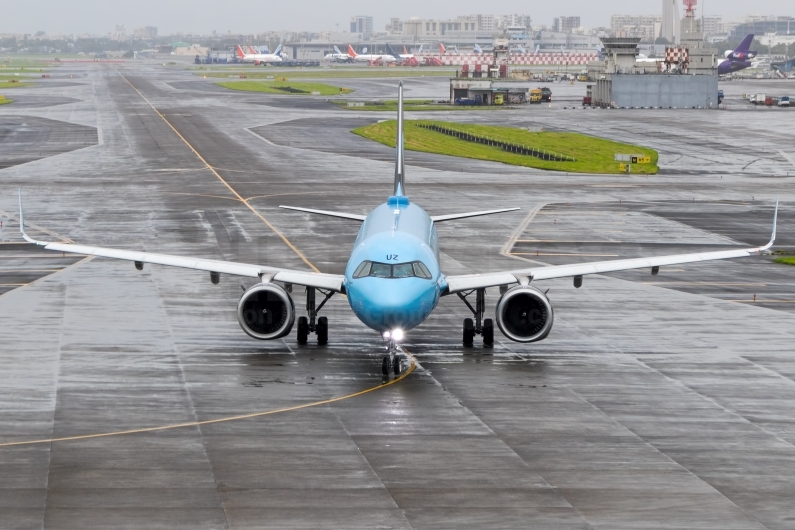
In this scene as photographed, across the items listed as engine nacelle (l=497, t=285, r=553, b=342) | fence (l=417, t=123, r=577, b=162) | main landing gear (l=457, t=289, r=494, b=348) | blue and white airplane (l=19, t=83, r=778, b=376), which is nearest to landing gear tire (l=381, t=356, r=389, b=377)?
blue and white airplane (l=19, t=83, r=778, b=376)

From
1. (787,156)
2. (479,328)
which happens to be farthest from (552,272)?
(787,156)

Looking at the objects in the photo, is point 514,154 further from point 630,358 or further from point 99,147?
point 630,358

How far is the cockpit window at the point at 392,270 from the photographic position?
33.8 meters

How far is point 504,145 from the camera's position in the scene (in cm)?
11669

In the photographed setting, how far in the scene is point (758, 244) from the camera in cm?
6147

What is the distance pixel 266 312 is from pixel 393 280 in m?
5.19

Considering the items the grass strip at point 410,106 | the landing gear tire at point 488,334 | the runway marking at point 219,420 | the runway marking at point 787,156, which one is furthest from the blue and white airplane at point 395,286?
the grass strip at point 410,106

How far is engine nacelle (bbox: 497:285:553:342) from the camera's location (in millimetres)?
36250

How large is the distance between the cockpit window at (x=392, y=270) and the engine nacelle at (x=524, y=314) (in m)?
3.34

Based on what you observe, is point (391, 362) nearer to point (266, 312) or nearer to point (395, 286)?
point (395, 286)

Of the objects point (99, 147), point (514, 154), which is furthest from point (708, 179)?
point (99, 147)

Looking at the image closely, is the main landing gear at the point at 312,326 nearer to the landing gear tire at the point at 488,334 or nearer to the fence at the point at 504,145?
the landing gear tire at the point at 488,334

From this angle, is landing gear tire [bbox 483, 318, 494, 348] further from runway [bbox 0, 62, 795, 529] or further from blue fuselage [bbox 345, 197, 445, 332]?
blue fuselage [bbox 345, 197, 445, 332]

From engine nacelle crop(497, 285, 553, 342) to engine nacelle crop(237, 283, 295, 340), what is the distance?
6.56 metres
